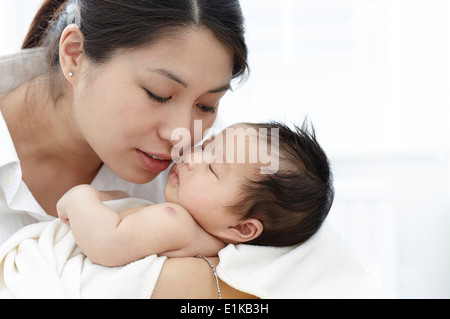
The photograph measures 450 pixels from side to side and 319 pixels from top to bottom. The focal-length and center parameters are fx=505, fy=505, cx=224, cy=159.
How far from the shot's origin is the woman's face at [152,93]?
1.29m

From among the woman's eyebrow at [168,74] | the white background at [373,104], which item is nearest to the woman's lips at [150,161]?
the woman's eyebrow at [168,74]

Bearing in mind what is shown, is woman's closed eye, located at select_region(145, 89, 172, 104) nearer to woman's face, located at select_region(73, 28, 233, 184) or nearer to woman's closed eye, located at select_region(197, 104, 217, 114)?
woman's face, located at select_region(73, 28, 233, 184)

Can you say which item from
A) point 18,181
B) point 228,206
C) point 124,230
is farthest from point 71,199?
point 228,206

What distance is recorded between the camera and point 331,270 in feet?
4.24

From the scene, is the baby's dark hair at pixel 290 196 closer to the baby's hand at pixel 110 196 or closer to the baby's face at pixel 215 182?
the baby's face at pixel 215 182

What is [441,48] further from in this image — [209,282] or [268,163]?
[209,282]

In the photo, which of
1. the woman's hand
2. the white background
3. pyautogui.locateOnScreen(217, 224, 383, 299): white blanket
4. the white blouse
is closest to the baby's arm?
the woman's hand

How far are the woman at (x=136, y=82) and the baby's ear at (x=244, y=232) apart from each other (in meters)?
0.13

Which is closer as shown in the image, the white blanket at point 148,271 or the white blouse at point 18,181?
the white blanket at point 148,271

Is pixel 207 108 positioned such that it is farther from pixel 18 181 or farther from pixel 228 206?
pixel 18 181

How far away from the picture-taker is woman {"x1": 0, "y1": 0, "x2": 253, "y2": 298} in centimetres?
129

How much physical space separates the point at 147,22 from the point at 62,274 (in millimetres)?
658
